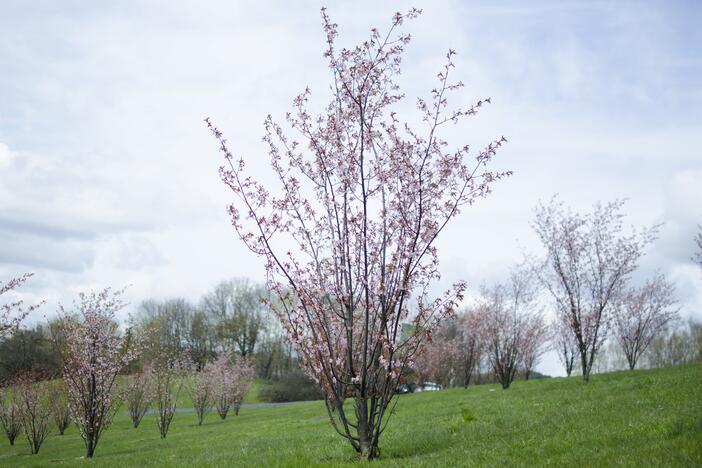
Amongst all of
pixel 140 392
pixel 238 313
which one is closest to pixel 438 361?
pixel 140 392

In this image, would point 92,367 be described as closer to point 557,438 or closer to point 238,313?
point 557,438

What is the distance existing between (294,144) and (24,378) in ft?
87.0

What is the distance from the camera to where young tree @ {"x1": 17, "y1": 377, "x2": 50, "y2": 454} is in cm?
2542

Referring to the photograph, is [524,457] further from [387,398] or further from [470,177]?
[470,177]

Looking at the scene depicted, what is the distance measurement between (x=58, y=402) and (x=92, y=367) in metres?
17.2

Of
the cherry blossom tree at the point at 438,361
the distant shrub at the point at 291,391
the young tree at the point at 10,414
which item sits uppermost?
the cherry blossom tree at the point at 438,361

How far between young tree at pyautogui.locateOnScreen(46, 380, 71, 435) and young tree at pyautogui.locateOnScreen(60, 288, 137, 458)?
11688 millimetres

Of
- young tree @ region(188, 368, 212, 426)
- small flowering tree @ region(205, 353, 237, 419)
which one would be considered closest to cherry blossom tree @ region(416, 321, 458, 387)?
small flowering tree @ region(205, 353, 237, 419)

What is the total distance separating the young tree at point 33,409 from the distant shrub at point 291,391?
94.7 ft

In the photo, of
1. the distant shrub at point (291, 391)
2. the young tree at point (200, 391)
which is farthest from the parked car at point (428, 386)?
the young tree at point (200, 391)

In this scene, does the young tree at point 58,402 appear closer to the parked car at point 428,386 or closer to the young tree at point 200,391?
the young tree at point 200,391

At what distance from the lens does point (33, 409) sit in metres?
26.0

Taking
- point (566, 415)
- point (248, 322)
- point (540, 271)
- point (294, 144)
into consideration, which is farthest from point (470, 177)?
point (248, 322)

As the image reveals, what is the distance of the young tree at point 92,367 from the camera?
17.4 meters
